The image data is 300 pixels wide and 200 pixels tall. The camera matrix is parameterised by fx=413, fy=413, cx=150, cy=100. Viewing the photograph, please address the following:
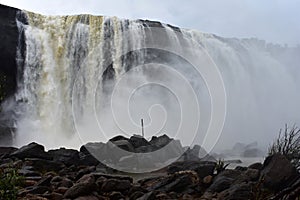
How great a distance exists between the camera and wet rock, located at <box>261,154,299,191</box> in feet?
38.8

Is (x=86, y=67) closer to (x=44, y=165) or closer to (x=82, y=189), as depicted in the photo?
(x=44, y=165)

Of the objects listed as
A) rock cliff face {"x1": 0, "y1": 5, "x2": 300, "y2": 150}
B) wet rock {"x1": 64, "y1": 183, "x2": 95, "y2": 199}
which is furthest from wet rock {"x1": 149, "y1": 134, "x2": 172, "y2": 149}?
wet rock {"x1": 64, "y1": 183, "x2": 95, "y2": 199}

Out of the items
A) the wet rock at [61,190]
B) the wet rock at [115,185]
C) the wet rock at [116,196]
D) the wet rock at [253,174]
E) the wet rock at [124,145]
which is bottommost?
the wet rock at [116,196]

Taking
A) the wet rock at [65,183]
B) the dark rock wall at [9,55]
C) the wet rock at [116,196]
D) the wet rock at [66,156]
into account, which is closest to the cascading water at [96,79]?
the dark rock wall at [9,55]

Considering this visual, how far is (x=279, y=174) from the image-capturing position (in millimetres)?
12016

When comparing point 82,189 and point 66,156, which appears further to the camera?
point 66,156

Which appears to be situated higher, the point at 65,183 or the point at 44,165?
the point at 44,165

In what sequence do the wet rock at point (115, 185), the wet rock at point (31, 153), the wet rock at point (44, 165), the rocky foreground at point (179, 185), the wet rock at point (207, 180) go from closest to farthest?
1. the rocky foreground at point (179, 185)
2. the wet rock at point (115, 185)
3. the wet rock at point (207, 180)
4. the wet rock at point (44, 165)
5. the wet rock at point (31, 153)

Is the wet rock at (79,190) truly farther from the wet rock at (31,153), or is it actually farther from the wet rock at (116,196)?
the wet rock at (31,153)

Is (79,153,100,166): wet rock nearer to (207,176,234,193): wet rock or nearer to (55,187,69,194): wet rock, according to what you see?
(55,187,69,194): wet rock

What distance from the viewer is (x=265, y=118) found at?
51406 mm

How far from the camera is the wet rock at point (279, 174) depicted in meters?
11.8

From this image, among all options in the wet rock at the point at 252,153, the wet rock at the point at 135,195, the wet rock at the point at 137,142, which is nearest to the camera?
the wet rock at the point at 135,195

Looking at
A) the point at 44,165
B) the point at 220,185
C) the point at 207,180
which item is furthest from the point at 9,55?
the point at 220,185
